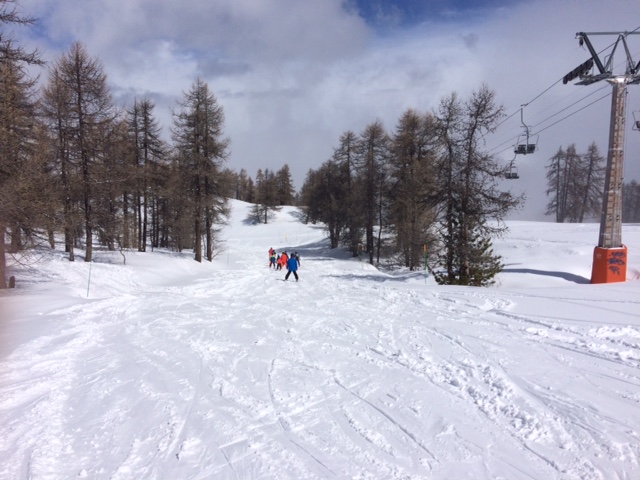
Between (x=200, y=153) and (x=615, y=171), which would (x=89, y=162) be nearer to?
(x=200, y=153)

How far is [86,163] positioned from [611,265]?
22550 millimetres

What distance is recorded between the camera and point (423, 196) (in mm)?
19531

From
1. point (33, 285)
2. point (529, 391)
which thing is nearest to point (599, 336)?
point (529, 391)

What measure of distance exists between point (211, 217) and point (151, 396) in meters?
23.2

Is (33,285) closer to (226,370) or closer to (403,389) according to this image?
(226,370)

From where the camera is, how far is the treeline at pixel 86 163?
12148 millimetres

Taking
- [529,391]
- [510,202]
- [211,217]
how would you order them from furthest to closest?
[211,217] < [510,202] < [529,391]

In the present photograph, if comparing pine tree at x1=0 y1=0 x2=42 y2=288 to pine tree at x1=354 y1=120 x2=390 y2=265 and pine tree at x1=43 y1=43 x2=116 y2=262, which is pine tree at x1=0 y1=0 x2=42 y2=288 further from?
pine tree at x1=354 y1=120 x2=390 y2=265

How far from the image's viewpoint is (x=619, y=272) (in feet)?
48.4

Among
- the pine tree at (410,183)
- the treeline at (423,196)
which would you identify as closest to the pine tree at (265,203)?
the treeline at (423,196)

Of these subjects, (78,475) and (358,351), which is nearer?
(78,475)

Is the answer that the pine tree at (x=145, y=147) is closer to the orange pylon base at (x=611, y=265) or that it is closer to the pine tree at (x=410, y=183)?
the pine tree at (x=410, y=183)

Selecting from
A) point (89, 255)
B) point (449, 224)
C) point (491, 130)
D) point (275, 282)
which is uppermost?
point (491, 130)

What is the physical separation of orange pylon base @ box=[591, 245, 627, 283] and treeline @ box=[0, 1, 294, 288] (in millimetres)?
18814
